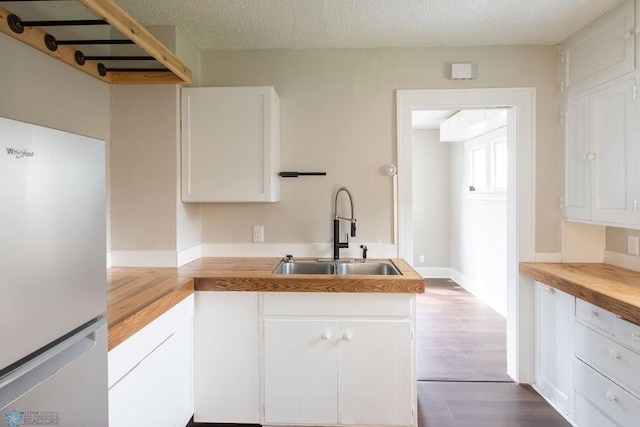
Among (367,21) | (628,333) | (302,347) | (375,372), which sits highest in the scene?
(367,21)

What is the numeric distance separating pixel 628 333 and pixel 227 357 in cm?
193

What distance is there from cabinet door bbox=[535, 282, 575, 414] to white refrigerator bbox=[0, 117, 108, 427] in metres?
2.30

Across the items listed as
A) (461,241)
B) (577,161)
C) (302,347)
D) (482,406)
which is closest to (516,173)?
(577,161)

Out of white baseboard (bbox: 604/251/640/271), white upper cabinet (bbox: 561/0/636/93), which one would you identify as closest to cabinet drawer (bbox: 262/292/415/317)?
white baseboard (bbox: 604/251/640/271)

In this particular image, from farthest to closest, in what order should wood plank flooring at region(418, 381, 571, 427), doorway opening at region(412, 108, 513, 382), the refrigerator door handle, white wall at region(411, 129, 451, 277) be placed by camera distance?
white wall at region(411, 129, 451, 277) → doorway opening at region(412, 108, 513, 382) → wood plank flooring at region(418, 381, 571, 427) → the refrigerator door handle

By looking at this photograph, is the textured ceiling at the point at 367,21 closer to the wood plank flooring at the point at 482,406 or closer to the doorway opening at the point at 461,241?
the doorway opening at the point at 461,241

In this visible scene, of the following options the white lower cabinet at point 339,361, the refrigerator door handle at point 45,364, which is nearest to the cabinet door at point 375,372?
the white lower cabinet at point 339,361

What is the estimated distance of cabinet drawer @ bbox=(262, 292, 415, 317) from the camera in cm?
191

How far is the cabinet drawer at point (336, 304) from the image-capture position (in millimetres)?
1911

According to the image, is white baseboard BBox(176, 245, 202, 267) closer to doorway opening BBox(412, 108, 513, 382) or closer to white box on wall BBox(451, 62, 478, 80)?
doorway opening BBox(412, 108, 513, 382)

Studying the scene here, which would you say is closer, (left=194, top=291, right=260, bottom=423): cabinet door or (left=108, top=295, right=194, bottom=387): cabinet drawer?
(left=108, top=295, right=194, bottom=387): cabinet drawer

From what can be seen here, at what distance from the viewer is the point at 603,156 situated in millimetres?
2068

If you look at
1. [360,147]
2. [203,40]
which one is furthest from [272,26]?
[360,147]

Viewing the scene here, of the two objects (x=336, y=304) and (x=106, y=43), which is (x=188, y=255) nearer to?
(x=336, y=304)
